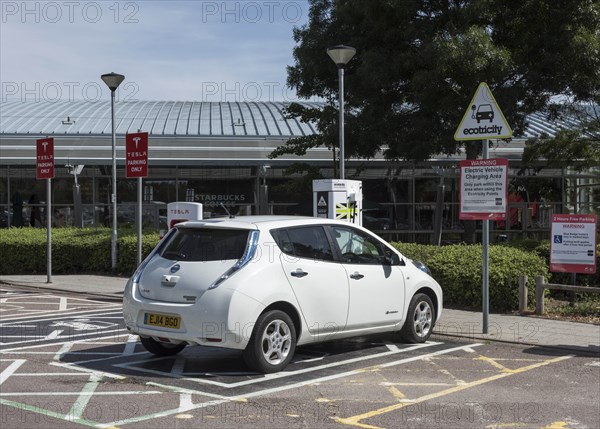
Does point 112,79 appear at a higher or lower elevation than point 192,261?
higher

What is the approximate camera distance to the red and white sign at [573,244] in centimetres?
1184

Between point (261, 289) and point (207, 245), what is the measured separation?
84 centimetres

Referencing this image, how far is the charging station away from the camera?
45.7ft

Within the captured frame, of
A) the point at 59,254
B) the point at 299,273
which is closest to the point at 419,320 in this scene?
the point at 299,273

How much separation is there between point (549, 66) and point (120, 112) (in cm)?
2168

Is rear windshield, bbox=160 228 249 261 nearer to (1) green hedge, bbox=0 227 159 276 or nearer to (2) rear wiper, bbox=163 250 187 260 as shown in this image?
(2) rear wiper, bbox=163 250 187 260

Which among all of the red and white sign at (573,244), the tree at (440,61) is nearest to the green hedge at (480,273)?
the red and white sign at (573,244)

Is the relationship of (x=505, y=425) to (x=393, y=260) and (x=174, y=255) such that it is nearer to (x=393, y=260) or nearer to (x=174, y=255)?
(x=393, y=260)

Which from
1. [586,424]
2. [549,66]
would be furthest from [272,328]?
[549,66]

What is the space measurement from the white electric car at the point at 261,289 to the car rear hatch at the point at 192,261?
1 centimetres

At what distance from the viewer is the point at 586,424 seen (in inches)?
240

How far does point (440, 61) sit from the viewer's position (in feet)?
53.0

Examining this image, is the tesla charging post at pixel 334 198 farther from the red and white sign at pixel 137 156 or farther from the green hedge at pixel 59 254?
the green hedge at pixel 59 254

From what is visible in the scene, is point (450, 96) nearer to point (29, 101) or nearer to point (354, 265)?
point (354, 265)
